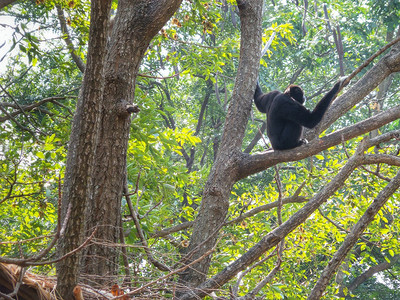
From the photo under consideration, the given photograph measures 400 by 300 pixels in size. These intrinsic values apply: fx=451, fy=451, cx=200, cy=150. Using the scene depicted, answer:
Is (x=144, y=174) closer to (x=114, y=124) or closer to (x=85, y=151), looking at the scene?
(x=114, y=124)

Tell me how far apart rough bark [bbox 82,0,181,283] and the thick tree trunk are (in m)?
0.80

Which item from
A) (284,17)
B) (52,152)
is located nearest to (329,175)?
(52,152)

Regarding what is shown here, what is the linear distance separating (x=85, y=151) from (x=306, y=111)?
389cm

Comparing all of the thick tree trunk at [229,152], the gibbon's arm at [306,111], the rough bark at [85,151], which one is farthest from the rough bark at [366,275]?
the rough bark at [85,151]

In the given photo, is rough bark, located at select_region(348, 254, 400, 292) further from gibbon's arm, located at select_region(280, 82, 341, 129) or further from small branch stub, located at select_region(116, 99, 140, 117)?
small branch stub, located at select_region(116, 99, 140, 117)

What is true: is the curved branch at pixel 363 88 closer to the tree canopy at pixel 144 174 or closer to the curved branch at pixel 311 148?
the tree canopy at pixel 144 174

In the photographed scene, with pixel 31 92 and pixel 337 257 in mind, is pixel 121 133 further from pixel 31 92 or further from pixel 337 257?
pixel 31 92

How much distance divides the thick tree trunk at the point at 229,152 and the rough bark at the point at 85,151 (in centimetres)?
154

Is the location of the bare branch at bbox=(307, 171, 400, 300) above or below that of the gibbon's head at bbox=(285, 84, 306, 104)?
below

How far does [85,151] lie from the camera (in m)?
2.08

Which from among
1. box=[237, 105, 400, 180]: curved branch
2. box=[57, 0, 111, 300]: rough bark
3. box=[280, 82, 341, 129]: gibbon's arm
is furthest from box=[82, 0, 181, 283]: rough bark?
box=[280, 82, 341, 129]: gibbon's arm

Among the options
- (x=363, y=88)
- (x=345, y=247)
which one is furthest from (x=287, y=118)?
(x=345, y=247)

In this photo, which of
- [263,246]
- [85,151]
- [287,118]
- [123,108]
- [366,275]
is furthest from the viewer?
[366,275]

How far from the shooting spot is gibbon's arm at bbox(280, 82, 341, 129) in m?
4.91
